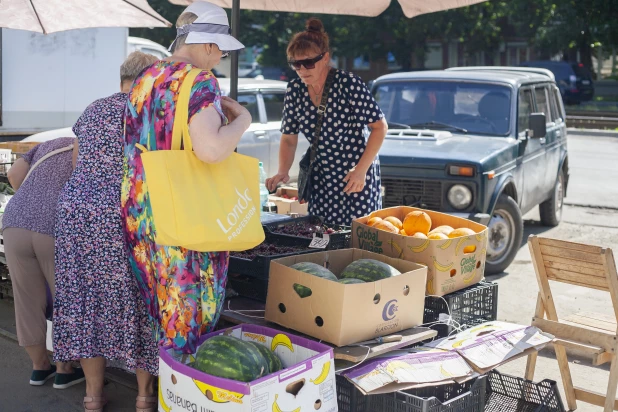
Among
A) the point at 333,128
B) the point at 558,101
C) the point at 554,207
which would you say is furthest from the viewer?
the point at 554,207

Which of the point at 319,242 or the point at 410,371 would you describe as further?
the point at 319,242

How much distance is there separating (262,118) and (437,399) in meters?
8.00

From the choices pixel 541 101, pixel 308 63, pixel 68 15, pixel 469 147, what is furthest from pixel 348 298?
pixel 541 101

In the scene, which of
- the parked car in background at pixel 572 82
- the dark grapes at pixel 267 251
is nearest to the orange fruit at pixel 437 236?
the dark grapes at pixel 267 251

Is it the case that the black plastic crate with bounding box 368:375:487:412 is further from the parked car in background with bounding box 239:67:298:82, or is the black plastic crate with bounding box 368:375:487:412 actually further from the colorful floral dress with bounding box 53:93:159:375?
the parked car in background with bounding box 239:67:298:82

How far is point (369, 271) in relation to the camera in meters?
3.67

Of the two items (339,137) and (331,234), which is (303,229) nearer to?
(331,234)

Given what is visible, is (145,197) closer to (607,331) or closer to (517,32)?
(607,331)

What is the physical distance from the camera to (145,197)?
11.1 ft

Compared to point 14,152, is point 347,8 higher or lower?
higher

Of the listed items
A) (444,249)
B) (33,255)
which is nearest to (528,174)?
(444,249)

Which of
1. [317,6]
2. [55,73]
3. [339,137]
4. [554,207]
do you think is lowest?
[554,207]

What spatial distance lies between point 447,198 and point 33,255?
→ 13.7 ft

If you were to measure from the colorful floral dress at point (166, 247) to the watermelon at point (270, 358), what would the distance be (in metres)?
0.30
